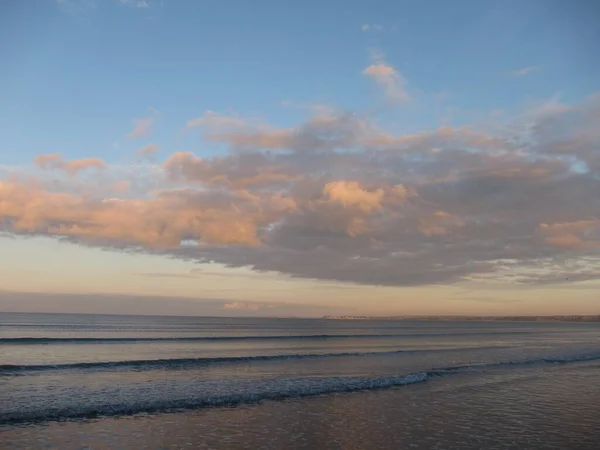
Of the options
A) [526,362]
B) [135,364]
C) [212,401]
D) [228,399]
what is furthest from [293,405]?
[526,362]

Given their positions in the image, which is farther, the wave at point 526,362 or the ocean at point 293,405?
the wave at point 526,362

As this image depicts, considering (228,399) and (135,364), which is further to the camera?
(135,364)

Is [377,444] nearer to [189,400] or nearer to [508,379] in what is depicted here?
[189,400]

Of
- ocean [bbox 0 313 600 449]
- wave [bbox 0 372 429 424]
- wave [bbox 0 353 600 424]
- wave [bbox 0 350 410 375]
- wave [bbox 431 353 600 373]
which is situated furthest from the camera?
wave [bbox 431 353 600 373]

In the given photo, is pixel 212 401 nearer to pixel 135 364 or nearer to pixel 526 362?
pixel 135 364

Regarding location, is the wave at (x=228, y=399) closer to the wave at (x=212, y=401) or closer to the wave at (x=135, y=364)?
the wave at (x=212, y=401)

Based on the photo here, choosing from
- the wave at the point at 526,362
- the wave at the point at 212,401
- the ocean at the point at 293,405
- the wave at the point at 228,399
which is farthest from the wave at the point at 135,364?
the wave at the point at 526,362

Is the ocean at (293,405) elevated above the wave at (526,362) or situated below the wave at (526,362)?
above

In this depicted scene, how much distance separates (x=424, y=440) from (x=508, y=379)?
48.8ft

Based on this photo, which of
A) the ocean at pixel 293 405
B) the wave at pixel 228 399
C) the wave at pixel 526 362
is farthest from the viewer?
the wave at pixel 526 362

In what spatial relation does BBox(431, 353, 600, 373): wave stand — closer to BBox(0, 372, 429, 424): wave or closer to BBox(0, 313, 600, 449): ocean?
BBox(0, 313, 600, 449): ocean

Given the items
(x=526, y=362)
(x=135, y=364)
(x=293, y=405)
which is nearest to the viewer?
(x=293, y=405)

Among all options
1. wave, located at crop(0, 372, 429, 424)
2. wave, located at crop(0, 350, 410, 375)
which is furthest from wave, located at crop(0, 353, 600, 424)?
wave, located at crop(0, 350, 410, 375)

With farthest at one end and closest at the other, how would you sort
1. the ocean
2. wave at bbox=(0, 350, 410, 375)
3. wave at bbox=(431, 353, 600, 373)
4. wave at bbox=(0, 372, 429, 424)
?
wave at bbox=(431, 353, 600, 373), wave at bbox=(0, 350, 410, 375), wave at bbox=(0, 372, 429, 424), the ocean
